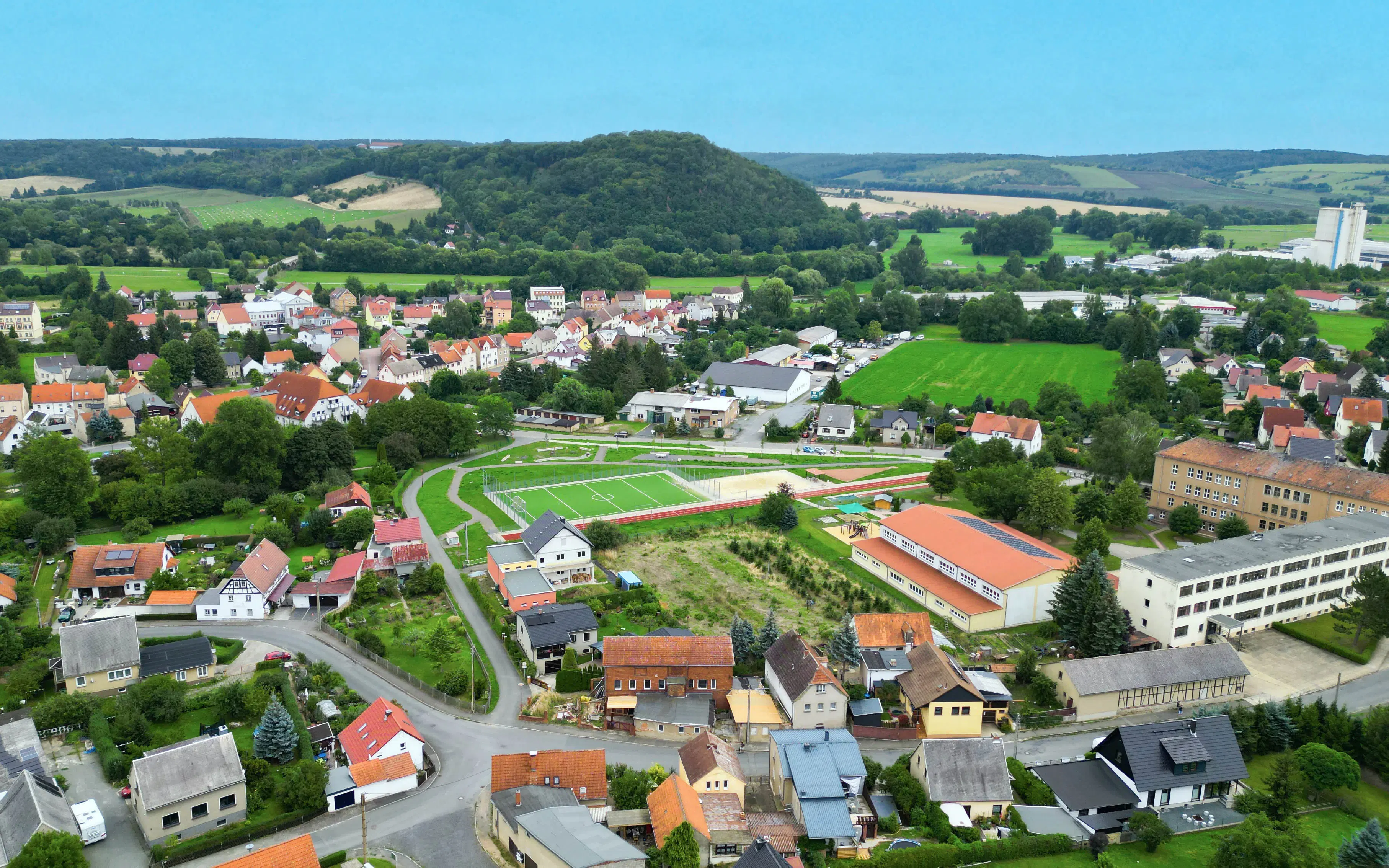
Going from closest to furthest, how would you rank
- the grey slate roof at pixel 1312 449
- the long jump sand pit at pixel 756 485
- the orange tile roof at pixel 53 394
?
1. the grey slate roof at pixel 1312 449
2. the long jump sand pit at pixel 756 485
3. the orange tile roof at pixel 53 394

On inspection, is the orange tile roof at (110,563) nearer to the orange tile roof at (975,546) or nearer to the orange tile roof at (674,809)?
the orange tile roof at (674,809)

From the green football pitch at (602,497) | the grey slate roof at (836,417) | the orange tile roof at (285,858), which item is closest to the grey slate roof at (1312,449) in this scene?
the grey slate roof at (836,417)

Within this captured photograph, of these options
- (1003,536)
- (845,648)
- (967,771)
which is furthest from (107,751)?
(1003,536)

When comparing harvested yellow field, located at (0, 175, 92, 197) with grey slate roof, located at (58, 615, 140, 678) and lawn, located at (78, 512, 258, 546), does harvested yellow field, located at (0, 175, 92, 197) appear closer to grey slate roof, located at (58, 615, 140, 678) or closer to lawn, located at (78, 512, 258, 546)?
lawn, located at (78, 512, 258, 546)

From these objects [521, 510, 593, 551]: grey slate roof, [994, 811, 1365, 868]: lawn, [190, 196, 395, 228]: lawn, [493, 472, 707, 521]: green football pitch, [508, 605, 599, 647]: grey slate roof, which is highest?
[190, 196, 395, 228]: lawn

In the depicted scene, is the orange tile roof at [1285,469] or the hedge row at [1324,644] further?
the orange tile roof at [1285,469]

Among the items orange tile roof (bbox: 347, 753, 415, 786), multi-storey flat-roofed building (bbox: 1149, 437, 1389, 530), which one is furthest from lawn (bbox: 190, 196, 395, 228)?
orange tile roof (bbox: 347, 753, 415, 786)
